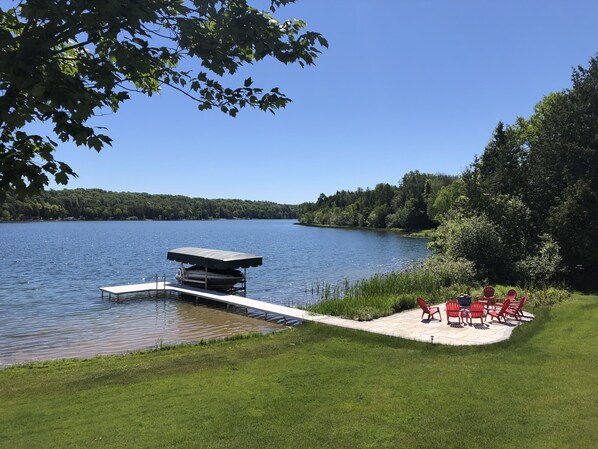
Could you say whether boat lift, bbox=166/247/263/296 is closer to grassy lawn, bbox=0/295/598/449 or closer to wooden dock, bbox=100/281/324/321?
wooden dock, bbox=100/281/324/321

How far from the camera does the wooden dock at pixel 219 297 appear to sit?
18.6 meters

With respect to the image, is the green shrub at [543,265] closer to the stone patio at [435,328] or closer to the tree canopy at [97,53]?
the stone patio at [435,328]

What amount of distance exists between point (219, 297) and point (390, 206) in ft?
362

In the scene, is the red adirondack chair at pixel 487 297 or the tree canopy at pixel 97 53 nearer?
the tree canopy at pixel 97 53

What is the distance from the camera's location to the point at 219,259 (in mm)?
25078

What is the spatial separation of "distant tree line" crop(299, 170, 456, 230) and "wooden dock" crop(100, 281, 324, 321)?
219 feet

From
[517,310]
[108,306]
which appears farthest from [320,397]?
[108,306]

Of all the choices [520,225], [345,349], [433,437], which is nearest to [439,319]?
[345,349]

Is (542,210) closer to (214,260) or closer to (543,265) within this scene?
(543,265)

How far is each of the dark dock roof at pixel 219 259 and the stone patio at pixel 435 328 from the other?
9.09 metres

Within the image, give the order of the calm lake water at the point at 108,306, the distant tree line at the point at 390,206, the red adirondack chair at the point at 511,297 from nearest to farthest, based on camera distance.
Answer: the red adirondack chair at the point at 511,297 < the calm lake water at the point at 108,306 < the distant tree line at the point at 390,206

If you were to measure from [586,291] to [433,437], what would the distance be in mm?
17997

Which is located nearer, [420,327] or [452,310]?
[420,327]

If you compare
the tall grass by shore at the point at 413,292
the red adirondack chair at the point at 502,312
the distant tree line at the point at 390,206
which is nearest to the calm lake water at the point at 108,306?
the tall grass by shore at the point at 413,292
